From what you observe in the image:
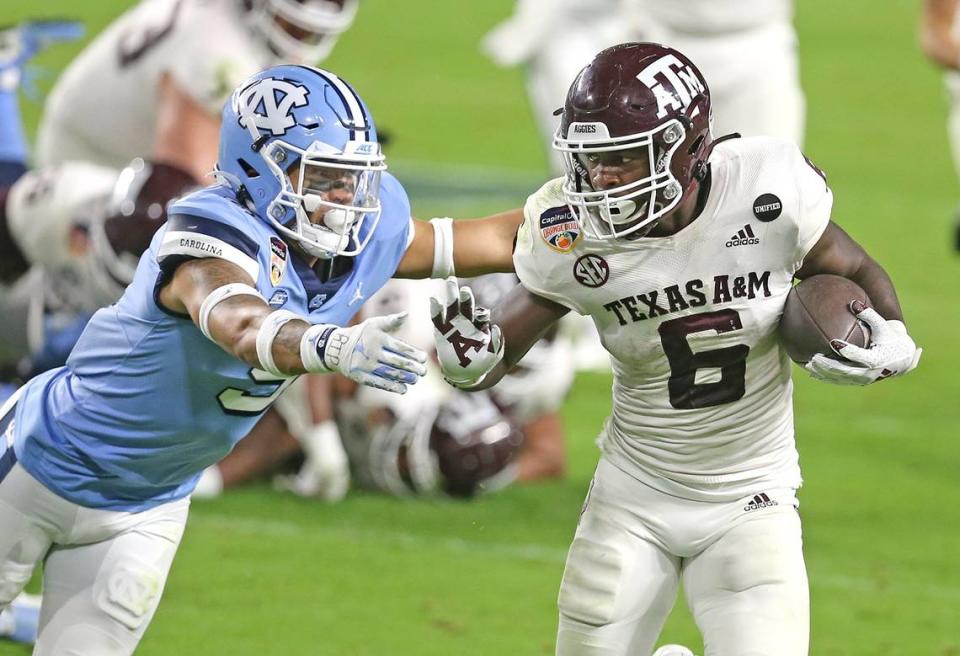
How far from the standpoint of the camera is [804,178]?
169 inches

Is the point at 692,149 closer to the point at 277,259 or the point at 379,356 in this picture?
the point at 277,259

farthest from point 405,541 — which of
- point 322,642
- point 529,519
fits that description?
point 322,642

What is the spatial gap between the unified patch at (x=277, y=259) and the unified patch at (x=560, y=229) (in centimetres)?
62

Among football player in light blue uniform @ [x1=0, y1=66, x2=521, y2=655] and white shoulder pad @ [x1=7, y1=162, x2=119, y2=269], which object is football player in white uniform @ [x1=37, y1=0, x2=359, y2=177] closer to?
white shoulder pad @ [x1=7, y1=162, x2=119, y2=269]

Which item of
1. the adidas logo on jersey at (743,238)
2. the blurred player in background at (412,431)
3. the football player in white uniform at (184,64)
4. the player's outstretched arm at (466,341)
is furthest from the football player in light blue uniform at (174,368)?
the blurred player in background at (412,431)

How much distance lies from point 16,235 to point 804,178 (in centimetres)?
410

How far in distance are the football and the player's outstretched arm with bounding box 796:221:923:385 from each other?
32 millimetres

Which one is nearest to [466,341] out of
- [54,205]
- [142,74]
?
[54,205]

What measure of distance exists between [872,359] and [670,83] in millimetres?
796

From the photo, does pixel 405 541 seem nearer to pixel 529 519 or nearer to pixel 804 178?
pixel 529 519

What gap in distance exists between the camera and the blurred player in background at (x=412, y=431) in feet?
24.2

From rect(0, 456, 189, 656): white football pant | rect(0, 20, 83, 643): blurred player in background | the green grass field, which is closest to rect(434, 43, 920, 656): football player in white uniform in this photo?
rect(0, 456, 189, 656): white football pant

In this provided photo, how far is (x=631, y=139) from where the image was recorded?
4.10 meters

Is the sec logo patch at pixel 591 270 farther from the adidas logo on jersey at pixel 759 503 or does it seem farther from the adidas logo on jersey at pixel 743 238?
the adidas logo on jersey at pixel 759 503
